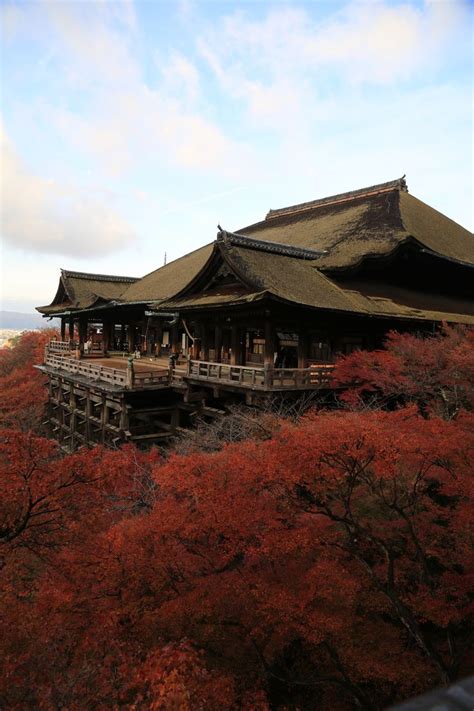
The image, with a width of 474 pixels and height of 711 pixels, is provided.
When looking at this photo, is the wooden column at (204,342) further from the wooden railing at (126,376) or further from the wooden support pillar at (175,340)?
the wooden support pillar at (175,340)

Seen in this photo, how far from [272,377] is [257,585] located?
283 inches

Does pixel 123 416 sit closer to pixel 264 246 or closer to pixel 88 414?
pixel 88 414

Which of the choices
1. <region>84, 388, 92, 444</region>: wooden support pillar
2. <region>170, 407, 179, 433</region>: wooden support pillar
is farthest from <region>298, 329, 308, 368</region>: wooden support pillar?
<region>84, 388, 92, 444</region>: wooden support pillar

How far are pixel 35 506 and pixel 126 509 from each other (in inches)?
169

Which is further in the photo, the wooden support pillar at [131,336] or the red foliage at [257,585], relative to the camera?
the wooden support pillar at [131,336]

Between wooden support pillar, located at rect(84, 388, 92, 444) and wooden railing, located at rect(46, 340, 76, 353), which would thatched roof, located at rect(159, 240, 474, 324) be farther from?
wooden railing, located at rect(46, 340, 76, 353)

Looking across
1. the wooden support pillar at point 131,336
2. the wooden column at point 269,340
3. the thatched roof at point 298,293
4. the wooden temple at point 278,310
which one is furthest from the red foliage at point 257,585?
the wooden support pillar at point 131,336

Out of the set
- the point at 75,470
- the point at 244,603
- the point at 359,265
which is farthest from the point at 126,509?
the point at 359,265

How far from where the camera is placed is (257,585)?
7.64 metres

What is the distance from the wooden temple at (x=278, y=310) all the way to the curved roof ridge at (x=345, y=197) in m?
0.09

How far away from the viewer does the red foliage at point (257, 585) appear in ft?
23.0

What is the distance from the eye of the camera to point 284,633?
7.58 m

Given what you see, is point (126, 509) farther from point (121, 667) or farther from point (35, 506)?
point (121, 667)

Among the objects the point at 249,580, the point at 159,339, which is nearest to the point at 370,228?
the point at 159,339
